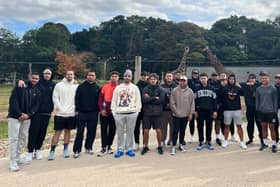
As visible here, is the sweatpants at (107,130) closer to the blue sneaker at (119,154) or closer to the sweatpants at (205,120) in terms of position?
the blue sneaker at (119,154)

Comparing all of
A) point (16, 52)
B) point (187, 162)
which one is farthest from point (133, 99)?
point (16, 52)

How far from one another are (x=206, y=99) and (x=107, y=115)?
2.28 metres

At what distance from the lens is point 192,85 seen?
8.37 meters

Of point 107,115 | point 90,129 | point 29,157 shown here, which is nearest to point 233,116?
point 107,115

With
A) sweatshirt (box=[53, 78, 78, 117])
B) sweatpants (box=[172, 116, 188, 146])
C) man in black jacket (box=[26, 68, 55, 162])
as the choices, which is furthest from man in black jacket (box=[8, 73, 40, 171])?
sweatpants (box=[172, 116, 188, 146])

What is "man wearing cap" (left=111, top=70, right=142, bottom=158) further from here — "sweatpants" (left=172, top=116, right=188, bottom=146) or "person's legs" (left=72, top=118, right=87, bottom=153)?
"sweatpants" (left=172, top=116, right=188, bottom=146)

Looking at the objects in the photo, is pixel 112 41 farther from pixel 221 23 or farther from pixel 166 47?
pixel 221 23

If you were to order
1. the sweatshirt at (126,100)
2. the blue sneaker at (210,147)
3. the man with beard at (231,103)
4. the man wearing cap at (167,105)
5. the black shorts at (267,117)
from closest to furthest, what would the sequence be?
the sweatshirt at (126,100)
the black shorts at (267,117)
the man wearing cap at (167,105)
the blue sneaker at (210,147)
the man with beard at (231,103)

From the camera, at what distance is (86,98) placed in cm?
684

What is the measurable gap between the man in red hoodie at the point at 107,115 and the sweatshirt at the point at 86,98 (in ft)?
0.53

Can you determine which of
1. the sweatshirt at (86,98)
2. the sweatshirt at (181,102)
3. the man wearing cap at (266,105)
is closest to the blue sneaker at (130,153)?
the sweatshirt at (86,98)

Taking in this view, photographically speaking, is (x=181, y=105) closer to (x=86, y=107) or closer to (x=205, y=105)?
(x=205, y=105)

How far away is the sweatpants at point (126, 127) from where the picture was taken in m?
6.98

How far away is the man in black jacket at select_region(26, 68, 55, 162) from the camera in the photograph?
6660mm
